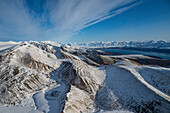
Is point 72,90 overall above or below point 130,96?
above

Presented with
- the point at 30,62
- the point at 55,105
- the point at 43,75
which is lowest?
the point at 55,105

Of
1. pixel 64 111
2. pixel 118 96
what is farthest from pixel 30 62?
pixel 118 96

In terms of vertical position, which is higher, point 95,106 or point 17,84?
point 17,84

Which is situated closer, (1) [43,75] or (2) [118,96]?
(2) [118,96]

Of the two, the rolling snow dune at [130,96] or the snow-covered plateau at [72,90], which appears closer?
the snow-covered plateau at [72,90]

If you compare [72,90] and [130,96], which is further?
[130,96]

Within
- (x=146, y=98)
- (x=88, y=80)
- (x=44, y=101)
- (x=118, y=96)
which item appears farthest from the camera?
(x=88, y=80)

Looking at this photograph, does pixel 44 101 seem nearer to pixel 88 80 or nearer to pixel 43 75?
pixel 43 75

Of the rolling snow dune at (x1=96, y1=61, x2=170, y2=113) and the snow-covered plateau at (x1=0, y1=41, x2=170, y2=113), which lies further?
the rolling snow dune at (x1=96, y1=61, x2=170, y2=113)

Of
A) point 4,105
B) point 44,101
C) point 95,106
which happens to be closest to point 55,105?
point 44,101

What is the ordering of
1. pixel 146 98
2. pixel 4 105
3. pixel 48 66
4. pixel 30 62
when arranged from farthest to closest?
1. pixel 48 66
2. pixel 30 62
3. pixel 146 98
4. pixel 4 105
